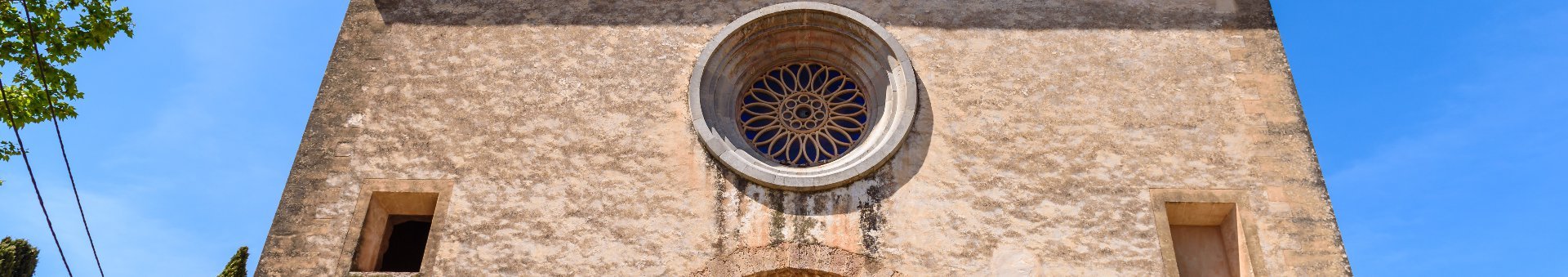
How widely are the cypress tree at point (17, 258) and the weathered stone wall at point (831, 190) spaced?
9.68 metres

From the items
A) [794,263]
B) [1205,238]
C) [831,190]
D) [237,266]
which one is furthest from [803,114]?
[237,266]

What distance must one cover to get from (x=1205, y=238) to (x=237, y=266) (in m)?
10.9

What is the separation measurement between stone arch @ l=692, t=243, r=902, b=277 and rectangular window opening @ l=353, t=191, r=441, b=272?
2154 millimetres

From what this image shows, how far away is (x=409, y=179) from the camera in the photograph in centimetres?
813

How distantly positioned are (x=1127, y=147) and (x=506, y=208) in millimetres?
4633

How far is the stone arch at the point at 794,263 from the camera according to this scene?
299 inches

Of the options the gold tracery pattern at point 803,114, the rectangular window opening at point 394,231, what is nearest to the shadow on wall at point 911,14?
the gold tracery pattern at point 803,114

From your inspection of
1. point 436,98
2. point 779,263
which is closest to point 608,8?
point 436,98

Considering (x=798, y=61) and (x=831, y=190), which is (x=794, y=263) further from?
(x=798, y=61)

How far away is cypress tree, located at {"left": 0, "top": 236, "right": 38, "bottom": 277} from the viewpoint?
596 inches

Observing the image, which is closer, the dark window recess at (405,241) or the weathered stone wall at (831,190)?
the weathered stone wall at (831,190)

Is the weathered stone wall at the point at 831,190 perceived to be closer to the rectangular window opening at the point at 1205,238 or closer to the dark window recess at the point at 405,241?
the rectangular window opening at the point at 1205,238

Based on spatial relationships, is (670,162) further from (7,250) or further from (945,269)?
(7,250)

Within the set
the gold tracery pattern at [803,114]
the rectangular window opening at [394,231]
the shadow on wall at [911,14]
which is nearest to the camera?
the rectangular window opening at [394,231]
